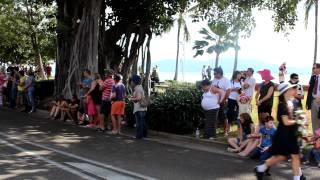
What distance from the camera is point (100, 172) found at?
358 inches

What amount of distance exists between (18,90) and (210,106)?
A: 11.6 m

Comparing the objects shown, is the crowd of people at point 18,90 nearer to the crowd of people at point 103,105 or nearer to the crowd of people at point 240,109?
the crowd of people at point 240,109

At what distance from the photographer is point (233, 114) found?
14.1 metres

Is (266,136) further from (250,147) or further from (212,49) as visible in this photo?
(212,49)

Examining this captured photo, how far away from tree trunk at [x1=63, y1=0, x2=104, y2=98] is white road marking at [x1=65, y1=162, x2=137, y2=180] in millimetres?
10898

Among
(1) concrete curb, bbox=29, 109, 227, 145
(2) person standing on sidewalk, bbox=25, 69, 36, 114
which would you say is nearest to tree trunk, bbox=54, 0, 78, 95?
(2) person standing on sidewalk, bbox=25, 69, 36, 114

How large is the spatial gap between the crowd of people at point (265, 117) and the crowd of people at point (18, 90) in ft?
30.3

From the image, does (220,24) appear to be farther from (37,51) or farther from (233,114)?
(37,51)

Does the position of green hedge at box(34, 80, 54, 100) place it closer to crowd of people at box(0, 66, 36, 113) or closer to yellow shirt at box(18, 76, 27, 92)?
crowd of people at box(0, 66, 36, 113)

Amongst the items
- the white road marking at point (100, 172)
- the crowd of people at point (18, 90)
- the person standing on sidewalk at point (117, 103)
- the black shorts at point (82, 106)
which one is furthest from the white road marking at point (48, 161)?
the crowd of people at point (18, 90)

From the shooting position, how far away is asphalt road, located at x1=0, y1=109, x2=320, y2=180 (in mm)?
8984

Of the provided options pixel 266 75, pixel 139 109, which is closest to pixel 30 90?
pixel 139 109

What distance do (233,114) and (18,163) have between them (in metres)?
6.44

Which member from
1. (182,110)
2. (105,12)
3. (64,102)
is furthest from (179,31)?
(182,110)
